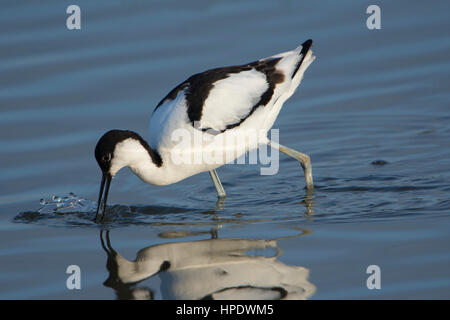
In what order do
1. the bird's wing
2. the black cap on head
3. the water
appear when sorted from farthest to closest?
the bird's wing → the black cap on head → the water

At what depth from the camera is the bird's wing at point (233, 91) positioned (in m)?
7.49

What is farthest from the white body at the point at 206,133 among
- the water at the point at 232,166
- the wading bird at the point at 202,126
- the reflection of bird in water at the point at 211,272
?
the reflection of bird in water at the point at 211,272

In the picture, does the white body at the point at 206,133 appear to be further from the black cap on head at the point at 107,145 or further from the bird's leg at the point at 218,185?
the bird's leg at the point at 218,185

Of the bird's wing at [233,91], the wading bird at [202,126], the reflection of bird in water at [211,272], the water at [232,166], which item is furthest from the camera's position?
the bird's wing at [233,91]

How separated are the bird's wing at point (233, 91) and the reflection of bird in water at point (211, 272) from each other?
54.7 inches

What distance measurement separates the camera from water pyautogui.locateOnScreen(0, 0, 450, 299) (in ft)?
19.5

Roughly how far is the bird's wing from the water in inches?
30.1

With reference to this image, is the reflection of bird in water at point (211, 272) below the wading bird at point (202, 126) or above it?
below

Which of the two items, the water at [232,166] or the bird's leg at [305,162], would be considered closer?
the water at [232,166]

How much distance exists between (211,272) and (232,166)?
2.97 m

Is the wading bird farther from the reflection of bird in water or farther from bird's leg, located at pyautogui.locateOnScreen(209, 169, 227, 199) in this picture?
the reflection of bird in water

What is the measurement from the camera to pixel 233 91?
7.73 m

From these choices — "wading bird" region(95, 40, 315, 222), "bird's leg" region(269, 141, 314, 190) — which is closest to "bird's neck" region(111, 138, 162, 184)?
"wading bird" region(95, 40, 315, 222)
